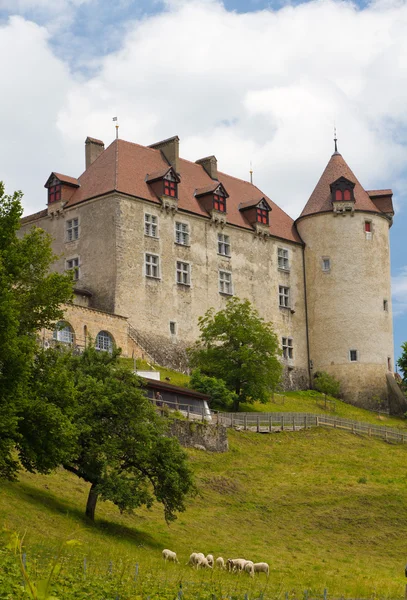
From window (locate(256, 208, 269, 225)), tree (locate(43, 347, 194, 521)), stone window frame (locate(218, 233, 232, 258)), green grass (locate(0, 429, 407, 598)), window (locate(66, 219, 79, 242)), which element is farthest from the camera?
window (locate(256, 208, 269, 225))

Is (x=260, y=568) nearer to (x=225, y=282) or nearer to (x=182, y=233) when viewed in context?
(x=182, y=233)

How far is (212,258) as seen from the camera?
7862 cm

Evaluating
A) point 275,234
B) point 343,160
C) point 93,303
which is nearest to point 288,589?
point 93,303

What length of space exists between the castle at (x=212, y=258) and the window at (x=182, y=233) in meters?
0.10

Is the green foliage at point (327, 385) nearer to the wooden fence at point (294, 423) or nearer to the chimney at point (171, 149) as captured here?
the wooden fence at point (294, 423)

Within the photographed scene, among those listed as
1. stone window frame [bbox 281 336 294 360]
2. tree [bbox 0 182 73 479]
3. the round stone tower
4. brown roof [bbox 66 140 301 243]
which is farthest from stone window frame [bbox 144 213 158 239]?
tree [bbox 0 182 73 479]

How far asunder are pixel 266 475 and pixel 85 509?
14.9 meters

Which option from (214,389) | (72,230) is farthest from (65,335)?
(72,230)

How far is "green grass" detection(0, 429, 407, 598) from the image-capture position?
32.9 metres

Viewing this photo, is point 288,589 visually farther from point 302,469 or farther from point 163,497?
point 302,469

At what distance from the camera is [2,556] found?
22688 mm

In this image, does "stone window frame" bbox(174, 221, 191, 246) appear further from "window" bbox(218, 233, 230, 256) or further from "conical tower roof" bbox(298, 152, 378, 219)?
"conical tower roof" bbox(298, 152, 378, 219)

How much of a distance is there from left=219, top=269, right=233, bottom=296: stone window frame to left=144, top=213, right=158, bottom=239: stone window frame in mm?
7364

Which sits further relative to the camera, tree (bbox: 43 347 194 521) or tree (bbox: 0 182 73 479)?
tree (bbox: 43 347 194 521)
